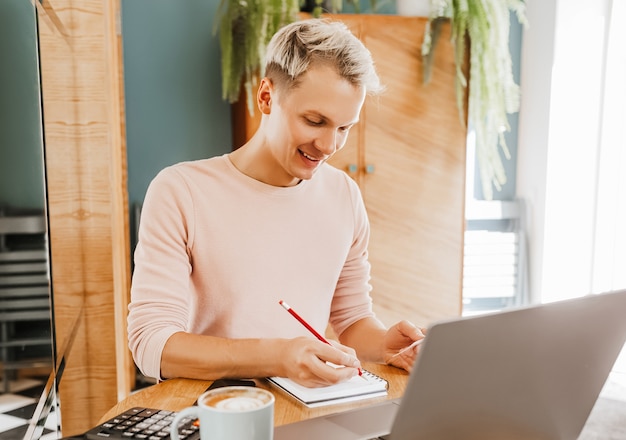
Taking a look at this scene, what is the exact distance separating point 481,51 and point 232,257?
2.02m

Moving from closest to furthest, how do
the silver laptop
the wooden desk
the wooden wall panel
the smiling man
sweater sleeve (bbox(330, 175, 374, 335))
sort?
the silver laptop
the wooden desk
the smiling man
sweater sleeve (bbox(330, 175, 374, 335))
the wooden wall panel

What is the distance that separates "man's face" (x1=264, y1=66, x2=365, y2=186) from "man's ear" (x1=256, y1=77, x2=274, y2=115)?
0.01m

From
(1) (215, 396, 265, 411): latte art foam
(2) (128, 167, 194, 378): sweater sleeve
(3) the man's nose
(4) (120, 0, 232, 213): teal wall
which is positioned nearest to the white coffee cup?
(1) (215, 396, 265, 411): latte art foam

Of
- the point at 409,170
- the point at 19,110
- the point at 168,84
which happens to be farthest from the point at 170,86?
the point at 19,110

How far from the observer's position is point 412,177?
289cm

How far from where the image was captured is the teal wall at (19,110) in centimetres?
115

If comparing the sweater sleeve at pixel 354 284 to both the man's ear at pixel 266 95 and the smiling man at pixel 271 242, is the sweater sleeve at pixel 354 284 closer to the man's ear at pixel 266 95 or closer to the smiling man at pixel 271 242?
the smiling man at pixel 271 242

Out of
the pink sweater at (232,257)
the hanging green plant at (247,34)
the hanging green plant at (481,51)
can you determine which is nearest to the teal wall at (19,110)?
the pink sweater at (232,257)

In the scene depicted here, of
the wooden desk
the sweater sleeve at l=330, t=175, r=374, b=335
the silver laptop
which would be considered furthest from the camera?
the sweater sleeve at l=330, t=175, r=374, b=335

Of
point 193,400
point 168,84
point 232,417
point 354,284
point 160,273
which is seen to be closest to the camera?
point 232,417

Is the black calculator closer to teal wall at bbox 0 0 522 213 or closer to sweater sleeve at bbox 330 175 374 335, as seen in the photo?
sweater sleeve at bbox 330 175 374 335

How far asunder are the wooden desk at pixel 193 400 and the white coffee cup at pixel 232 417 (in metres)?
0.20

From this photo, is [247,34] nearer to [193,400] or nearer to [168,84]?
[168,84]

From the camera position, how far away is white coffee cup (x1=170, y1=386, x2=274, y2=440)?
64 cm
